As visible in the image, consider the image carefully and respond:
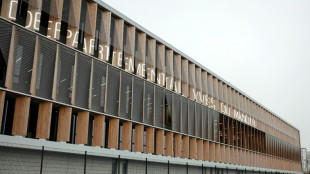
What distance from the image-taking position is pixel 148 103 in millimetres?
27172

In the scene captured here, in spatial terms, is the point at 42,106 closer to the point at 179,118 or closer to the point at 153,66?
the point at 153,66

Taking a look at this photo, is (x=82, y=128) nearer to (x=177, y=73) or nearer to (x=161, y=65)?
(x=161, y=65)

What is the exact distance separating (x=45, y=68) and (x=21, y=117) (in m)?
3.12

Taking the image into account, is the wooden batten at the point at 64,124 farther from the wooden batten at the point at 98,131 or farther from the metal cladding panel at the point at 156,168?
the metal cladding panel at the point at 156,168

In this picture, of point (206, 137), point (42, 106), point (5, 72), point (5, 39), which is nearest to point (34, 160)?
point (42, 106)

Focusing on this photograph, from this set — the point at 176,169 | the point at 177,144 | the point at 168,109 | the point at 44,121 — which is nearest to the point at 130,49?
the point at 168,109

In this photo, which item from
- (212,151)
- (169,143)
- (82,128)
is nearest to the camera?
(82,128)

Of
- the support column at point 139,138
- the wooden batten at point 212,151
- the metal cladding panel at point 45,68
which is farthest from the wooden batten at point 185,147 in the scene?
the metal cladding panel at point 45,68

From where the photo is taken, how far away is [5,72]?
16438 millimetres

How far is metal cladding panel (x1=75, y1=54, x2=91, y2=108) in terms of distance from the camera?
803 inches

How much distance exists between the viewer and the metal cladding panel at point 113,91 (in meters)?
22.7

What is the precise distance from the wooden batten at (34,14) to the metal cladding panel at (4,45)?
4.59 ft

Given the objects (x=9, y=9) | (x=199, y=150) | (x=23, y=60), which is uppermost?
(x=9, y=9)

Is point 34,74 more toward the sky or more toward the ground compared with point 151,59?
more toward the ground
